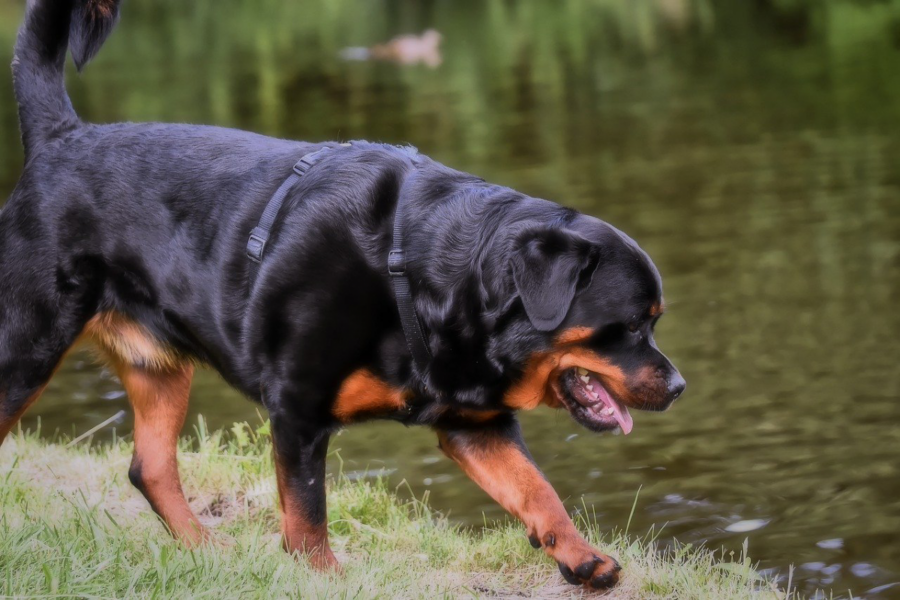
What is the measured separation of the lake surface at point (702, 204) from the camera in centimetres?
539

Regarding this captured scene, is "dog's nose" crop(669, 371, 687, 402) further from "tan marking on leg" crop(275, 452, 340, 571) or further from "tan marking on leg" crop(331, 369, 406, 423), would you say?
"tan marking on leg" crop(275, 452, 340, 571)

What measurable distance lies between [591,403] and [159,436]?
5.91ft

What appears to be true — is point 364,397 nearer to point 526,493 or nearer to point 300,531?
point 300,531

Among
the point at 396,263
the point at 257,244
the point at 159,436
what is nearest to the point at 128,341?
the point at 159,436

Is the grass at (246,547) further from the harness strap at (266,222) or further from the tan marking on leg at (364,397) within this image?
the harness strap at (266,222)

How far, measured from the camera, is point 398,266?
3.96 metres

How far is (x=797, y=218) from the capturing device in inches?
373

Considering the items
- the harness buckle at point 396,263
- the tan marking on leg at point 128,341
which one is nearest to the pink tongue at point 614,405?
the harness buckle at point 396,263

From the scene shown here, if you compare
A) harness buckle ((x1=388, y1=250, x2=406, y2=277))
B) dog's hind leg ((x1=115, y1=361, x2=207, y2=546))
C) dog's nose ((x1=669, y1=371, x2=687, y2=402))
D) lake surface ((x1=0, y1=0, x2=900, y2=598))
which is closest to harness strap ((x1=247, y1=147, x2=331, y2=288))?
harness buckle ((x1=388, y1=250, x2=406, y2=277))

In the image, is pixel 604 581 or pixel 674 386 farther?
pixel 604 581

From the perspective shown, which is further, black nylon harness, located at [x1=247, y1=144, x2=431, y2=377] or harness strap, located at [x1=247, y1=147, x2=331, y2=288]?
Result: harness strap, located at [x1=247, y1=147, x2=331, y2=288]

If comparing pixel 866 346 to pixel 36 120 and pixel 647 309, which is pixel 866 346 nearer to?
pixel 647 309

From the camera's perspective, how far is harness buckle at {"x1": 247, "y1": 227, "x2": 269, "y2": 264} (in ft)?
13.5

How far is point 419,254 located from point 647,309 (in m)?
0.78
